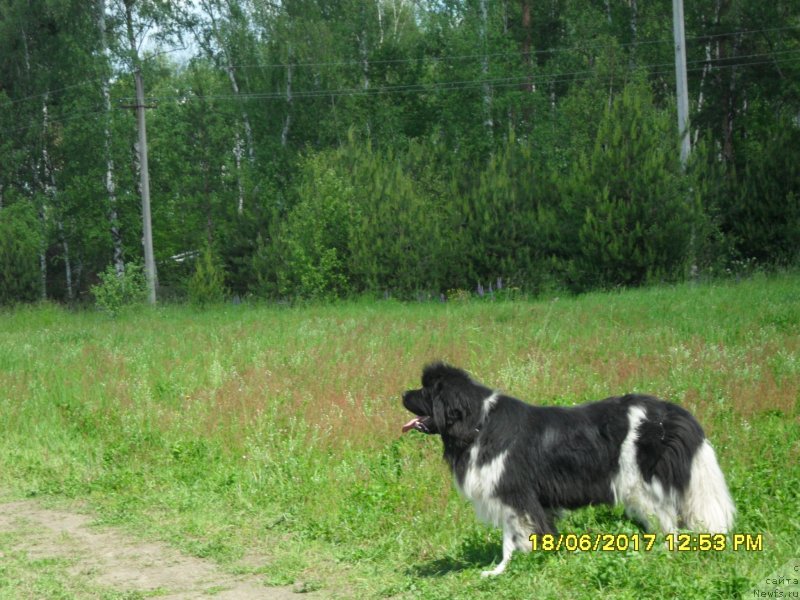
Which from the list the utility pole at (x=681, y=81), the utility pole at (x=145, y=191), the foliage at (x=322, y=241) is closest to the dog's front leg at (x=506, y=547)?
the utility pole at (x=681, y=81)

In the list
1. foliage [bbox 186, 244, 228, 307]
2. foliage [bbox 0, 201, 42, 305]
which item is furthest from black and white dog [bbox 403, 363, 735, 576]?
foliage [bbox 0, 201, 42, 305]

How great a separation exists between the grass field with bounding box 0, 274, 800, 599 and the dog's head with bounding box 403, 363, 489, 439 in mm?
1047

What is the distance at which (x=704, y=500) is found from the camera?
6.68 m

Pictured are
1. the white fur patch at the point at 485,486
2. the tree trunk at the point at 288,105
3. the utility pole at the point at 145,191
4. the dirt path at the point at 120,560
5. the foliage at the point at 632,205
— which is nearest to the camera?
the white fur patch at the point at 485,486

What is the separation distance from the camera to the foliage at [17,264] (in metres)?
44.2

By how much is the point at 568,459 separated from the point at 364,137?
4448 cm

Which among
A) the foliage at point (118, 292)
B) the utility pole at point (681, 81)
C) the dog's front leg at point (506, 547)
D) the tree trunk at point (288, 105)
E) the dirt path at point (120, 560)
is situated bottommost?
the dirt path at point (120, 560)

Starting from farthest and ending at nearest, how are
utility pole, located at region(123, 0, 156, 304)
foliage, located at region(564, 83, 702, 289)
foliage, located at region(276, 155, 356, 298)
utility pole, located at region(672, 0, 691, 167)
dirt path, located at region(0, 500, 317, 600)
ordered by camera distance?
utility pole, located at region(123, 0, 156, 304) < foliage, located at region(276, 155, 356, 298) < utility pole, located at region(672, 0, 691, 167) < foliage, located at region(564, 83, 702, 289) < dirt path, located at region(0, 500, 317, 600)

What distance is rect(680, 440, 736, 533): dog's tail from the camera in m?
6.68

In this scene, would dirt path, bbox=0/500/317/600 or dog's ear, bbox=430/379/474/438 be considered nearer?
dog's ear, bbox=430/379/474/438

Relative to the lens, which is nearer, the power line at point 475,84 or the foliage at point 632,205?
the foliage at point 632,205

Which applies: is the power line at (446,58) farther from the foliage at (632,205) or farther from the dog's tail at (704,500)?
the dog's tail at (704,500)

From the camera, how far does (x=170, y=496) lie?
9.93 meters

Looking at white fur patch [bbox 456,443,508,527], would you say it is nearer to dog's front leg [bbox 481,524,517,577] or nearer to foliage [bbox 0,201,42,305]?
dog's front leg [bbox 481,524,517,577]
